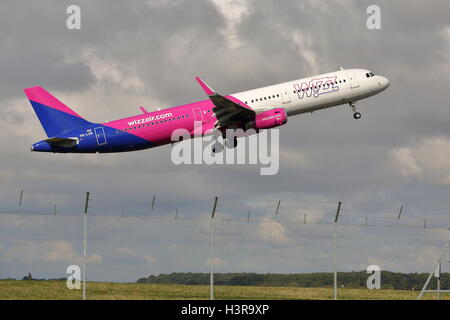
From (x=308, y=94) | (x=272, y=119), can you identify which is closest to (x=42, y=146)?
(x=272, y=119)

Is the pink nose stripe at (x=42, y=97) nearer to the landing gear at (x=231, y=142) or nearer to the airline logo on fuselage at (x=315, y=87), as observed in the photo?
the landing gear at (x=231, y=142)

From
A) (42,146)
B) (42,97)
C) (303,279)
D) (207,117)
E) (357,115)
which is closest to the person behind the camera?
(303,279)

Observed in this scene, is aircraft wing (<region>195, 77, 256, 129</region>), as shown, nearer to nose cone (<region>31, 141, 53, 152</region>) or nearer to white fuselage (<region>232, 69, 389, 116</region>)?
white fuselage (<region>232, 69, 389, 116</region>)

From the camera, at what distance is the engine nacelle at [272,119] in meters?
61.8

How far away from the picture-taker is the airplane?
62.1 m

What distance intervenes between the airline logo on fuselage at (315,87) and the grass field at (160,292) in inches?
1018

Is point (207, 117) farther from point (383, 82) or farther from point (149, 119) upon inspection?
point (383, 82)

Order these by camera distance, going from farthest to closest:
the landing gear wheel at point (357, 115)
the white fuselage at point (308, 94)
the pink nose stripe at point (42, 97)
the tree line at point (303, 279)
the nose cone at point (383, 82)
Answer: the nose cone at point (383, 82) → the pink nose stripe at point (42, 97) → the landing gear wheel at point (357, 115) → the white fuselage at point (308, 94) → the tree line at point (303, 279)

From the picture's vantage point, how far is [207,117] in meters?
63.5

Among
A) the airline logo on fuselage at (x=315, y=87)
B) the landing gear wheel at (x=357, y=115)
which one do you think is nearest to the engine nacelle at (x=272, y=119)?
the airline logo on fuselage at (x=315, y=87)

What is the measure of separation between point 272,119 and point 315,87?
4.94 m

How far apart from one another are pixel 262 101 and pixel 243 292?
3175 centimetres

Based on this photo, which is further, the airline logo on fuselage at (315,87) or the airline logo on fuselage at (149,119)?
the airline logo on fuselage at (315,87)

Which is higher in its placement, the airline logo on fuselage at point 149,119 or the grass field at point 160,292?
the airline logo on fuselage at point 149,119
